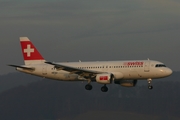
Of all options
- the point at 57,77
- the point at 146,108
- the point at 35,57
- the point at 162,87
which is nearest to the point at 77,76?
the point at 57,77

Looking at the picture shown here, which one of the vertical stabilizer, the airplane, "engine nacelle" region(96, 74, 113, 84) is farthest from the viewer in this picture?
the vertical stabilizer

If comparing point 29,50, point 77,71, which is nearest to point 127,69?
point 77,71

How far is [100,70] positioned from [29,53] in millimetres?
13117

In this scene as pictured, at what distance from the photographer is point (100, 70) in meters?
80.8

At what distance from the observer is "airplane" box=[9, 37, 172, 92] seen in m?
77.9

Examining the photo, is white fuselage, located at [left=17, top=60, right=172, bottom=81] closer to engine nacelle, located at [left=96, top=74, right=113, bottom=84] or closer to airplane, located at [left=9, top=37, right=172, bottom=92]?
airplane, located at [left=9, top=37, right=172, bottom=92]

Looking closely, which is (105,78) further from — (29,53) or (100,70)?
(29,53)

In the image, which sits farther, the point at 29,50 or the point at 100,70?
the point at 29,50

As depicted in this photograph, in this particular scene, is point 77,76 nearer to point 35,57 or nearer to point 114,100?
point 35,57

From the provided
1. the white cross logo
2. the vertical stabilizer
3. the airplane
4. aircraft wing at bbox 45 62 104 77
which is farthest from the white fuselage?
the white cross logo

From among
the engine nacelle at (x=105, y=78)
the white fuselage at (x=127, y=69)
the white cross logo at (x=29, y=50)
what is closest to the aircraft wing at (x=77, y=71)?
the white fuselage at (x=127, y=69)

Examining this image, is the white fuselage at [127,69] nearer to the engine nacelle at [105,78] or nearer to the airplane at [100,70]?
the airplane at [100,70]

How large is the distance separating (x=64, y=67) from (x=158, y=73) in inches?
478

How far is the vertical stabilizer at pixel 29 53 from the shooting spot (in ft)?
287
